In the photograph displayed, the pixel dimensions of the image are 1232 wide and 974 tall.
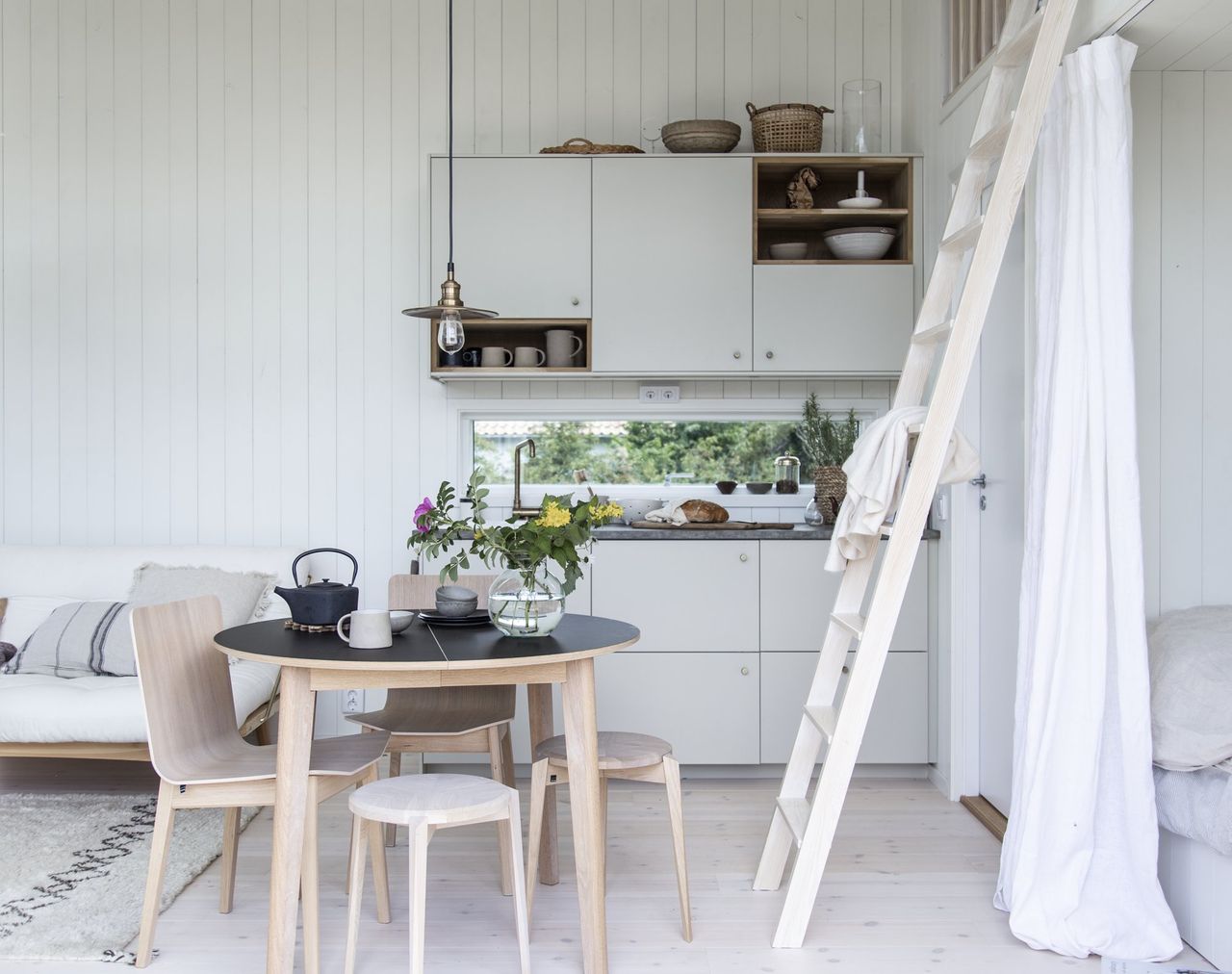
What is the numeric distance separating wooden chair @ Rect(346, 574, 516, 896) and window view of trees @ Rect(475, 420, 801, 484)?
1076mm

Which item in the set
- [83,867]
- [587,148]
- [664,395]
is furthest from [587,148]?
[83,867]

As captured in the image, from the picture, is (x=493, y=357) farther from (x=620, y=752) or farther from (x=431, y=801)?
(x=431, y=801)

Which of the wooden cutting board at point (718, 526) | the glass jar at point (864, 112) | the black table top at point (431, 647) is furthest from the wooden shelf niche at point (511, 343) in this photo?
the black table top at point (431, 647)

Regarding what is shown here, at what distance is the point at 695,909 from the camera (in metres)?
2.72

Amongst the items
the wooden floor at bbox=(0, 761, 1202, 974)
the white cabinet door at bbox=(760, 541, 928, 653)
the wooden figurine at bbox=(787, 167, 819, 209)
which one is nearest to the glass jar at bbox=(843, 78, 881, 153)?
the wooden figurine at bbox=(787, 167, 819, 209)

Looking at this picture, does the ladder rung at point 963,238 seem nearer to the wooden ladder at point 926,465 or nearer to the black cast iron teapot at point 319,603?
the wooden ladder at point 926,465

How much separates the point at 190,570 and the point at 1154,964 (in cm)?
320

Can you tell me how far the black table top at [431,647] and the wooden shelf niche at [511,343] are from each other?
153cm

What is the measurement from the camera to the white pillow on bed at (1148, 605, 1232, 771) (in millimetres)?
2395

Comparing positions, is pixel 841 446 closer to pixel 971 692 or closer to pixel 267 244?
pixel 971 692

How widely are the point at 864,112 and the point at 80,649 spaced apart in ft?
11.1

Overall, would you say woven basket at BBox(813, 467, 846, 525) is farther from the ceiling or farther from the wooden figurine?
the ceiling

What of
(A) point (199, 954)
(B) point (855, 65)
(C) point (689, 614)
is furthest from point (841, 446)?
(A) point (199, 954)

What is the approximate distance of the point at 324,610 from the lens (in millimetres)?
2527
